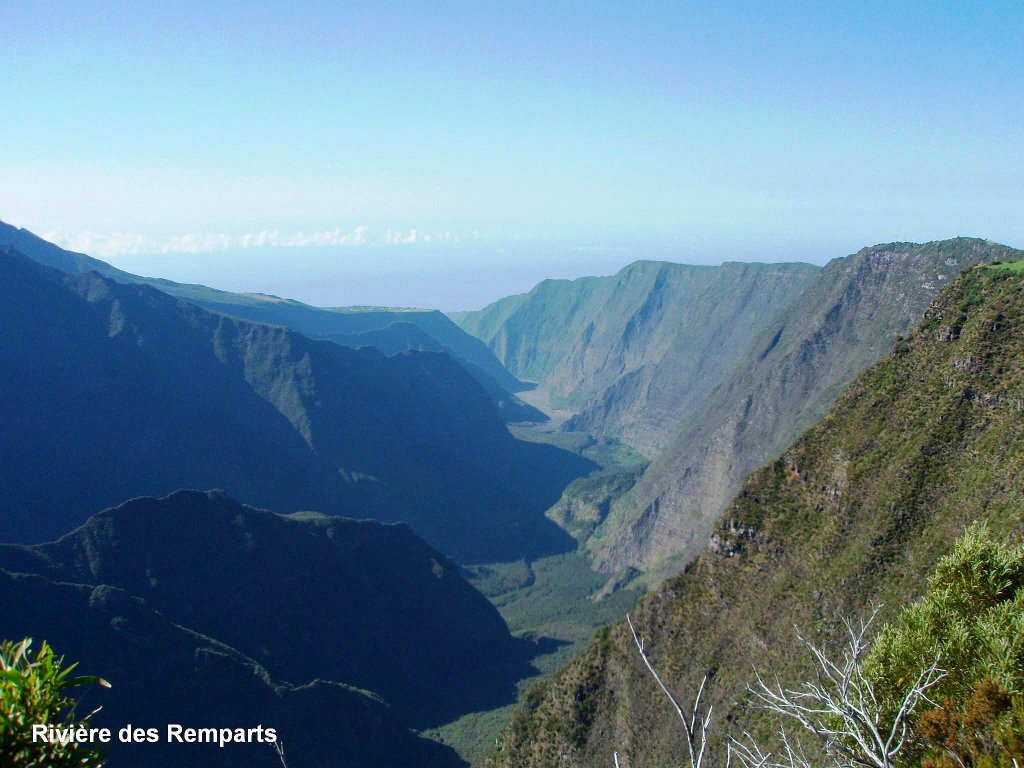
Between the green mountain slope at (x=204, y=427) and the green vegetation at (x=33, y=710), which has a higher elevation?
the green vegetation at (x=33, y=710)

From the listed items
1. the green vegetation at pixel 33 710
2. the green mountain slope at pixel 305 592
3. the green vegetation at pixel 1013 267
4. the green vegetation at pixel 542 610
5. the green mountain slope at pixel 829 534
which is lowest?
the green vegetation at pixel 542 610

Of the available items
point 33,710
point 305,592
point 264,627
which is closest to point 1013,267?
point 33,710

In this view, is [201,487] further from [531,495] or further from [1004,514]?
[1004,514]

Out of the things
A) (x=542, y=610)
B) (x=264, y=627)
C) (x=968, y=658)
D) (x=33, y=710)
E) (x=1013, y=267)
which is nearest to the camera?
(x=33, y=710)

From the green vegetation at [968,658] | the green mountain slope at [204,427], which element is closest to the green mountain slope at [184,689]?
the green mountain slope at [204,427]

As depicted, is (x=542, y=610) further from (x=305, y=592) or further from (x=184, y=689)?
(x=184, y=689)

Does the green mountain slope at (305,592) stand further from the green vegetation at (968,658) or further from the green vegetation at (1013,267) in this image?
the green vegetation at (1013,267)
